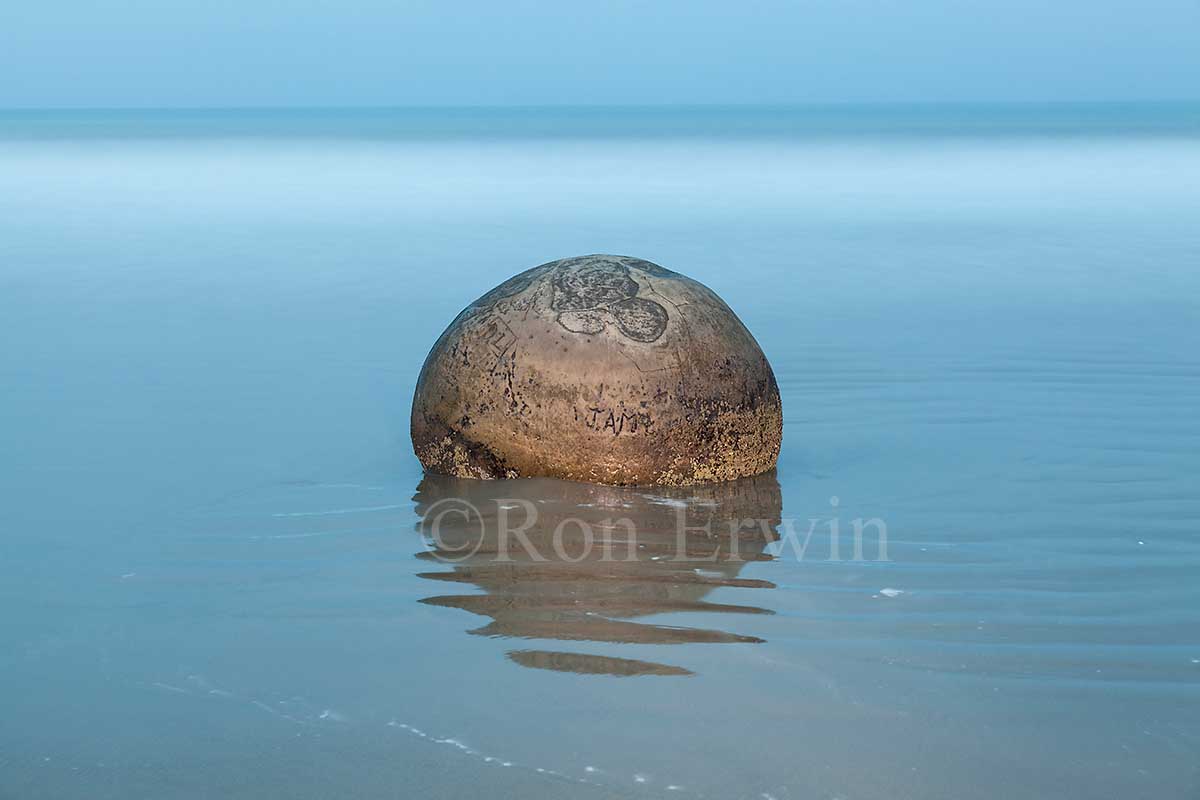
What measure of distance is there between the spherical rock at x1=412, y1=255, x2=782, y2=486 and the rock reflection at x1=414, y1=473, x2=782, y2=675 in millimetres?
118

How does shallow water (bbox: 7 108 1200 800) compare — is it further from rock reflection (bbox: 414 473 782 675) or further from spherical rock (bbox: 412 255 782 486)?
spherical rock (bbox: 412 255 782 486)

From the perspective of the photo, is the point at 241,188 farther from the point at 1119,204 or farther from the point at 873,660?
the point at 873,660

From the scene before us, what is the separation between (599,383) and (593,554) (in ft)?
2.71

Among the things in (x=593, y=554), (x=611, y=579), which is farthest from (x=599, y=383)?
(x=611, y=579)

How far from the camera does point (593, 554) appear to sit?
17.6ft

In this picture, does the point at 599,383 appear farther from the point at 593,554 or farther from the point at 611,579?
the point at 611,579

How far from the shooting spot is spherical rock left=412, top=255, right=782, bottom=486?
19.6 feet

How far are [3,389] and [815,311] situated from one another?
5.98 meters

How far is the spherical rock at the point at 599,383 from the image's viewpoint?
19.6 feet

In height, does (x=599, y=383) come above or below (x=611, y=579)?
above

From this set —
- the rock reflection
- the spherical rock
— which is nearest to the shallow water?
the rock reflection

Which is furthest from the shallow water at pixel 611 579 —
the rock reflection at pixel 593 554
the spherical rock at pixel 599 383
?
the spherical rock at pixel 599 383

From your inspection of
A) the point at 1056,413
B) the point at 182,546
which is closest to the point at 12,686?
the point at 182,546

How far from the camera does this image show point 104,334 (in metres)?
10.8
